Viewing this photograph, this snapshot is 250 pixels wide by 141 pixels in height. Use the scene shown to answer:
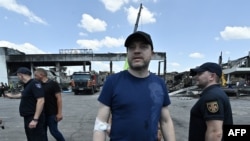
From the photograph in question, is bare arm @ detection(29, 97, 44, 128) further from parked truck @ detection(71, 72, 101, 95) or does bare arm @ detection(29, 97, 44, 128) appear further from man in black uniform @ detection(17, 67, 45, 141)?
parked truck @ detection(71, 72, 101, 95)

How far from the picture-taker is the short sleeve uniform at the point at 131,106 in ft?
8.93

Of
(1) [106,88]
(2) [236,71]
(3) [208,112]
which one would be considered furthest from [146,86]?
(2) [236,71]

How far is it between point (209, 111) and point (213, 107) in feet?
0.21

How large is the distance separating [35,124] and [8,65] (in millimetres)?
52840

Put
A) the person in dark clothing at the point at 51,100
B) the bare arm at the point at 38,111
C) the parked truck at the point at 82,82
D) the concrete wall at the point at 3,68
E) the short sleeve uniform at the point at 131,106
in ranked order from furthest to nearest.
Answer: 1. the concrete wall at the point at 3,68
2. the parked truck at the point at 82,82
3. the person in dark clothing at the point at 51,100
4. the bare arm at the point at 38,111
5. the short sleeve uniform at the point at 131,106

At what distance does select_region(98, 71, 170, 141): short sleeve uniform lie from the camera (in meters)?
2.72

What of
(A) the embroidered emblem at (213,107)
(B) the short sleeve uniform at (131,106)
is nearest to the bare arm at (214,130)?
(A) the embroidered emblem at (213,107)

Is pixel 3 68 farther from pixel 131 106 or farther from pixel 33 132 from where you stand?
pixel 131 106

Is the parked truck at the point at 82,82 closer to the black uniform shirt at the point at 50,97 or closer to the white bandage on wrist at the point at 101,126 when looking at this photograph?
the black uniform shirt at the point at 50,97

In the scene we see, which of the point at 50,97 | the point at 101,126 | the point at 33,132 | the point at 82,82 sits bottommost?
the point at 82,82

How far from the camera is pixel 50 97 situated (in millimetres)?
6930

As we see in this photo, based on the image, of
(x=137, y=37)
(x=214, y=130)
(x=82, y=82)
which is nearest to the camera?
(x=137, y=37)

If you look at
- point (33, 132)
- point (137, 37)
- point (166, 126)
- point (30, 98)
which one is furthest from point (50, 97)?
point (137, 37)

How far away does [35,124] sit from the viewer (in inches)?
222
